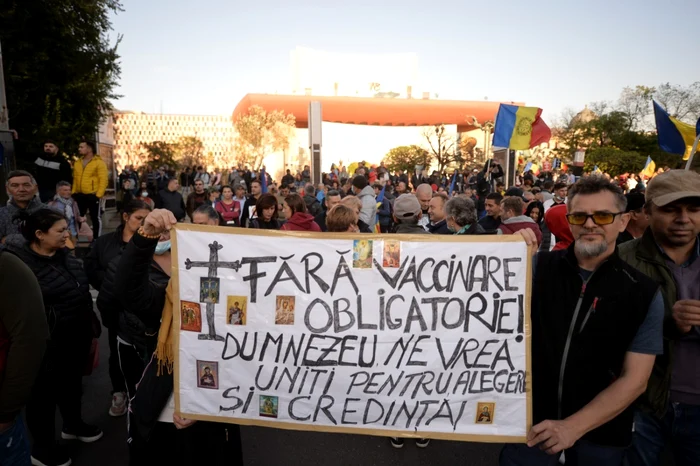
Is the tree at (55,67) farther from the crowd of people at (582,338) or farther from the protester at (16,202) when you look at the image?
the crowd of people at (582,338)

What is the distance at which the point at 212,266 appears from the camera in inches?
94.8

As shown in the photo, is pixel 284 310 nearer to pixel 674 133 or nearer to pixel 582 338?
pixel 582 338

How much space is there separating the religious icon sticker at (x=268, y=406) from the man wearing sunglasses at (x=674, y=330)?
1830mm

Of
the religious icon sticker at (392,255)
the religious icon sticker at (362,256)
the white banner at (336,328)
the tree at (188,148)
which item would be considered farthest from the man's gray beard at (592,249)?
the tree at (188,148)

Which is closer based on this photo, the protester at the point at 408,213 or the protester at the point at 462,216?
the protester at the point at 408,213

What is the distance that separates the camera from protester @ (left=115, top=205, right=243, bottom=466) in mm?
2307

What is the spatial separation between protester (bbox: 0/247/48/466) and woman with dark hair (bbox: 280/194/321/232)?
3.11 meters

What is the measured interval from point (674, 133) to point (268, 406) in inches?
250

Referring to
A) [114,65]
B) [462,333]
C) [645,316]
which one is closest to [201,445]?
[462,333]

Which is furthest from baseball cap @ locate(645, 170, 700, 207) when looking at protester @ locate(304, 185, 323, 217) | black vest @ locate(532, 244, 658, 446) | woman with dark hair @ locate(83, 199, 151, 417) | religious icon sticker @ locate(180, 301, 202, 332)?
protester @ locate(304, 185, 323, 217)

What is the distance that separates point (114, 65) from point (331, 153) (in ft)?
145

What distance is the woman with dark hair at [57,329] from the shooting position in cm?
321

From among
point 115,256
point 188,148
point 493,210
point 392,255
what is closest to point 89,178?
point 115,256

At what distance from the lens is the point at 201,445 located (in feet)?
8.07
